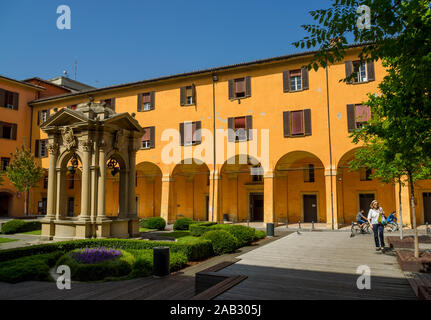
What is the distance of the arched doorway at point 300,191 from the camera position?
89.8ft

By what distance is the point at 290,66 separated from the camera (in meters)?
25.4

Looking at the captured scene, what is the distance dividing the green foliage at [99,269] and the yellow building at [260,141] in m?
16.9

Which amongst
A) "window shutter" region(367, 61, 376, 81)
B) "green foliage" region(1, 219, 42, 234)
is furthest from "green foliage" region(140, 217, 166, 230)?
"window shutter" region(367, 61, 376, 81)

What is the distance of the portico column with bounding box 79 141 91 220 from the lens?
1419 cm

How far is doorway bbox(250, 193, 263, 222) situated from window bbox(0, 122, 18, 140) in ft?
86.9

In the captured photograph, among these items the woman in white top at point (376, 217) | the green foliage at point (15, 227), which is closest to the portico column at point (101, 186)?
the green foliage at point (15, 227)

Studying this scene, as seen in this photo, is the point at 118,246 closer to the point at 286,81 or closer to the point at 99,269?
the point at 99,269

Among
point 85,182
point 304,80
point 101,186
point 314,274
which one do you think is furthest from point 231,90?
point 314,274

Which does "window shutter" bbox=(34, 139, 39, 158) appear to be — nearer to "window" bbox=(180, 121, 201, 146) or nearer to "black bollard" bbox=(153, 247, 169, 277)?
"window" bbox=(180, 121, 201, 146)

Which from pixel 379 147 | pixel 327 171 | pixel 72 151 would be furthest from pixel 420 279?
Result: pixel 327 171

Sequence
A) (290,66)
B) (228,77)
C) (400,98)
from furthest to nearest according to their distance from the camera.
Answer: (228,77) < (290,66) < (400,98)
